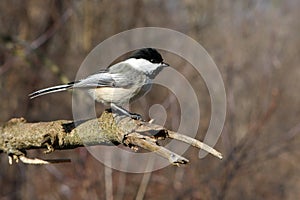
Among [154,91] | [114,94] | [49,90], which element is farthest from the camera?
[154,91]

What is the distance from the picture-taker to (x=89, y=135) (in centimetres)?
125

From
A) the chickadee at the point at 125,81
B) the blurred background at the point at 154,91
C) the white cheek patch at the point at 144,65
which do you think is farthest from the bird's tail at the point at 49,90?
the blurred background at the point at 154,91

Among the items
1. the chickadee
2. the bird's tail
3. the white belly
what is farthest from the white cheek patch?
the bird's tail

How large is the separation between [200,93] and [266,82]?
279cm

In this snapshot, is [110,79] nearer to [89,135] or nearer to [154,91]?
[89,135]

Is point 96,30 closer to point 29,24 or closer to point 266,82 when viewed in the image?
point 29,24

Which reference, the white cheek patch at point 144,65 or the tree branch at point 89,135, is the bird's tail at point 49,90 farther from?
the white cheek patch at point 144,65

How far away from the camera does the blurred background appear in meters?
2.60

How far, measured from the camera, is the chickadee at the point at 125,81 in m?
1.63

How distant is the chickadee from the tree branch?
0.28 meters

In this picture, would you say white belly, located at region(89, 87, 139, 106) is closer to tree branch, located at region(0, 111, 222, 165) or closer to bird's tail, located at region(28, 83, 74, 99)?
bird's tail, located at region(28, 83, 74, 99)

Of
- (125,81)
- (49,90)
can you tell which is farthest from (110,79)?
(49,90)

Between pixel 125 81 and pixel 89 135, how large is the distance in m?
0.45

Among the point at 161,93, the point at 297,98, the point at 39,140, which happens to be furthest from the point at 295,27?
the point at 39,140
